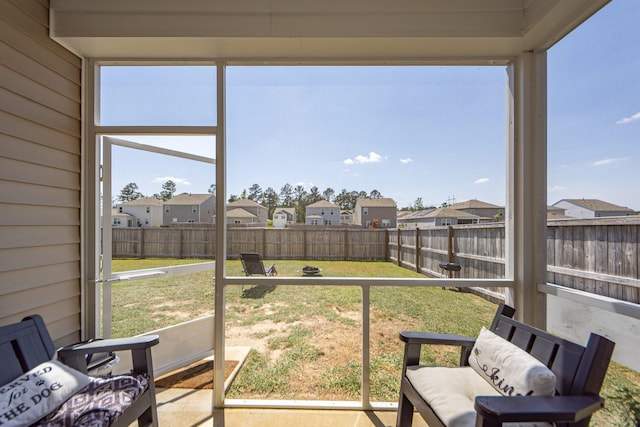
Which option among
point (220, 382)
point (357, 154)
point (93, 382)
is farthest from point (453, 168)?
point (93, 382)

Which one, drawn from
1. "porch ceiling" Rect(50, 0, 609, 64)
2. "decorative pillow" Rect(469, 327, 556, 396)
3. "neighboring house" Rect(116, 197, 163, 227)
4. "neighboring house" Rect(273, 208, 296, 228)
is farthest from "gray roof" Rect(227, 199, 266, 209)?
"decorative pillow" Rect(469, 327, 556, 396)

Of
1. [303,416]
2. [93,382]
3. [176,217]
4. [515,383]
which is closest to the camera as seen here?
[515,383]

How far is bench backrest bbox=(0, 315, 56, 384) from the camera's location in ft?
4.38

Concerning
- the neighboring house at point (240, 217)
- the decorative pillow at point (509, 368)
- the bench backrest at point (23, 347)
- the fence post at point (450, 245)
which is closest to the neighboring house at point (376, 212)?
the fence post at point (450, 245)

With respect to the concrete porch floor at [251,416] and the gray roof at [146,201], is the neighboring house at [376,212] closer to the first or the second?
the concrete porch floor at [251,416]

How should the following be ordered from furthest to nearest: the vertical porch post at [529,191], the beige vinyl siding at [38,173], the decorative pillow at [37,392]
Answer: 1. the vertical porch post at [529,191]
2. the beige vinyl siding at [38,173]
3. the decorative pillow at [37,392]

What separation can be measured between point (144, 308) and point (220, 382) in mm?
847

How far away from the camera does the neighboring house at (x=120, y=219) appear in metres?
2.18

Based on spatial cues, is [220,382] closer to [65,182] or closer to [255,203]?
[255,203]

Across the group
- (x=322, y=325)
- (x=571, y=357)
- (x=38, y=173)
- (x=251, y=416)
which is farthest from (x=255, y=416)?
(x=38, y=173)

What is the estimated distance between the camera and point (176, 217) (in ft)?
7.46

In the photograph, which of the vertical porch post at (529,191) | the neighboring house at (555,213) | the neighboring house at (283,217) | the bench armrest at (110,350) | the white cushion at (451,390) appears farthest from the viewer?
the neighboring house at (283,217)

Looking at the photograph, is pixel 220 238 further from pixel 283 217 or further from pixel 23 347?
pixel 23 347

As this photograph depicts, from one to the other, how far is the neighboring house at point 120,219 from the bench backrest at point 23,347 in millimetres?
815
